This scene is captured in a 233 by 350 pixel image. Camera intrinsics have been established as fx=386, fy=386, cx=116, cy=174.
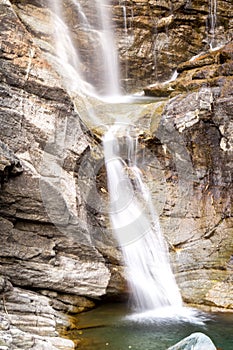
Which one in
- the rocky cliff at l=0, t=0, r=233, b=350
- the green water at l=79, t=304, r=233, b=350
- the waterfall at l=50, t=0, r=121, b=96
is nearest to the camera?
the green water at l=79, t=304, r=233, b=350

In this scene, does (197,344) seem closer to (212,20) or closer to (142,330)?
(142,330)

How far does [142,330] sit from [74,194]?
3640 mm

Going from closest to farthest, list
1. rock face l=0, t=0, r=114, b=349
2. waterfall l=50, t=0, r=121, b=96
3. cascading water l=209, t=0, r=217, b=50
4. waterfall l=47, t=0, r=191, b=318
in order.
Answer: rock face l=0, t=0, r=114, b=349
waterfall l=47, t=0, r=191, b=318
waterfall l=50, t=0, r=121, b=96
cascading water l=209, t=0, r=217, b=50

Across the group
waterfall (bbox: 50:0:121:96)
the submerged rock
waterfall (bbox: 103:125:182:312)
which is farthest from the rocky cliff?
waterfall (bbox: 50:0:121:96)

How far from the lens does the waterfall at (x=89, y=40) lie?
1828cm

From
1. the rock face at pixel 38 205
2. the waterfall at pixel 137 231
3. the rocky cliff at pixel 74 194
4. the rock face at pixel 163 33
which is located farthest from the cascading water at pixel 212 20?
the rock face at pixel 38 205

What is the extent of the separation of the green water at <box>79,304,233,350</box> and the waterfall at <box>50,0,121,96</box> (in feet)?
37.3

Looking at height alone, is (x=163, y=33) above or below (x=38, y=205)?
above

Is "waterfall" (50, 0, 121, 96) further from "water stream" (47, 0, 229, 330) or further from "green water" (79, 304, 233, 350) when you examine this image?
"green water" (79, 304, 233, 350)

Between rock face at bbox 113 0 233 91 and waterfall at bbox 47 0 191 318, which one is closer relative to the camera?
waterfall at bbox 47 0 191 318

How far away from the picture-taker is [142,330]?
8.52m

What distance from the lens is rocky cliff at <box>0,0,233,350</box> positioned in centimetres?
884

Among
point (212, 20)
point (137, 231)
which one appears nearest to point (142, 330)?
point (137, 231)

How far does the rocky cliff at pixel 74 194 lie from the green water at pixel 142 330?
499 mm
